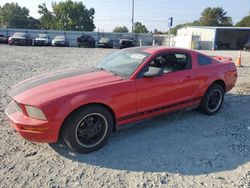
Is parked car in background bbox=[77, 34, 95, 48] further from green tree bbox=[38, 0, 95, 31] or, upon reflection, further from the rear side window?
green tree bbox=[38, 0, 95, 31]

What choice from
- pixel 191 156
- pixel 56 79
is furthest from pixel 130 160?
pixel 56 79

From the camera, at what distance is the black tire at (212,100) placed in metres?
5.81

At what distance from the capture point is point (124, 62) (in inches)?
201

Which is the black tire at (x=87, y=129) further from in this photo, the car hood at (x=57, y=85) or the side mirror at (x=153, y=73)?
the side mirror at (x=153, y=73)

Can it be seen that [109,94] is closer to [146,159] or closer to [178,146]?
[146,159]

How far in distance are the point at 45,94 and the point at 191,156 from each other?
2297mm

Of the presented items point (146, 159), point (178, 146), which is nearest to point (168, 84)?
point (178, 146)

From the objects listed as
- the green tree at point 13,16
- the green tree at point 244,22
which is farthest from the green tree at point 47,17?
the green tree at point 244,22

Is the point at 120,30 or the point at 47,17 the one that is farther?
the point at 120,30

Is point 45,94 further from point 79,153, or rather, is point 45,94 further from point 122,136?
point 122,136

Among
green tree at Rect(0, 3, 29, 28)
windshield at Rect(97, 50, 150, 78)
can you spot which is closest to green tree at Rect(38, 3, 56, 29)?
green tree at Rect(0, 3, 29, 28)

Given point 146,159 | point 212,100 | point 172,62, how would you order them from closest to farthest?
point 146,159, point 172,62, point 212,100

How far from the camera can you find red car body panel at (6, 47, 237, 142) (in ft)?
12.7

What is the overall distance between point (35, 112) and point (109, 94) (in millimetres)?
1084
